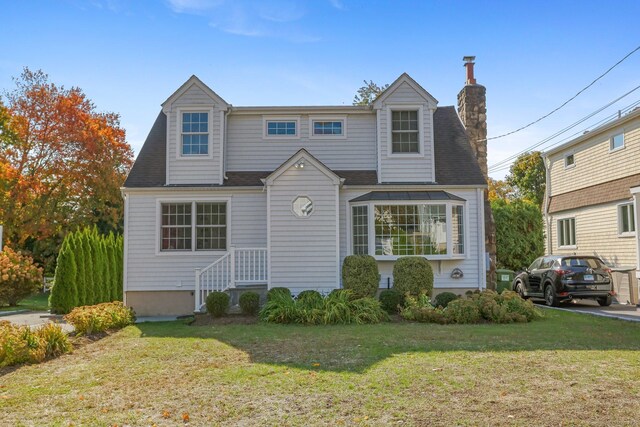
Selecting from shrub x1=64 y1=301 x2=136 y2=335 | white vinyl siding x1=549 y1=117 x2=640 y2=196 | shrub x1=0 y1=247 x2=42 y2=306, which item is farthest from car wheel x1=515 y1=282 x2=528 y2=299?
shrub x1=0 y1=247 x2=42 y2=306

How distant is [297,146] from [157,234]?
4.74m

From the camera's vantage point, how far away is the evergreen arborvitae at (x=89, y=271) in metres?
15.3

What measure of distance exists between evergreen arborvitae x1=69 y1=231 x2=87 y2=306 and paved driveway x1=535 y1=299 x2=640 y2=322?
1418cm

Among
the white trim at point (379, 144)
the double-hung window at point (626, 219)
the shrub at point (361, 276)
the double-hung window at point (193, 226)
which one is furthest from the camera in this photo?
the double-hung window at point (626, 219)

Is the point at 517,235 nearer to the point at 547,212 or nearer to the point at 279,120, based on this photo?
the point at 547,212

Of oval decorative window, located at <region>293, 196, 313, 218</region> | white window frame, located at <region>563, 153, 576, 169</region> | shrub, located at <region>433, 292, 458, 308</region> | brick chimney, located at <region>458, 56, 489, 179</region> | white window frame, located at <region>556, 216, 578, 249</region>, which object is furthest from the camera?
white window frame, located at <region>563, 153, 576, 169</region>

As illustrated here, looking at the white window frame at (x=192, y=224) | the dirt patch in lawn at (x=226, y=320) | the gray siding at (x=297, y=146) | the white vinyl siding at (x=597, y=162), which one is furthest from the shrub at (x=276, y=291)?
the white vinyl siding at (x=597, y=162)

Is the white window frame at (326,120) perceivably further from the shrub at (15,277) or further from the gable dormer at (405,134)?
the shrub at (15,277)

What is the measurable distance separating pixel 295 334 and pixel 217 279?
13.8 ft

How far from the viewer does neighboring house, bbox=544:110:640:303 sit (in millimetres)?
16828

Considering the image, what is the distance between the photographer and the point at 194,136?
14.6 metres

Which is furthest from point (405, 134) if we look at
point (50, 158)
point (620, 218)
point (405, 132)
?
point (50, 158)

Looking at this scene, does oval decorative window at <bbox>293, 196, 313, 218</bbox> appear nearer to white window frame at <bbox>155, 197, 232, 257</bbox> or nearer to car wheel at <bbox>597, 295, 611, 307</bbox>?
white window frame at <bbox>155, 197, 232, 257</bbox>

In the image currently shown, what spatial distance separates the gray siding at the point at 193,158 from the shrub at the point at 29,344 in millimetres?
6793
